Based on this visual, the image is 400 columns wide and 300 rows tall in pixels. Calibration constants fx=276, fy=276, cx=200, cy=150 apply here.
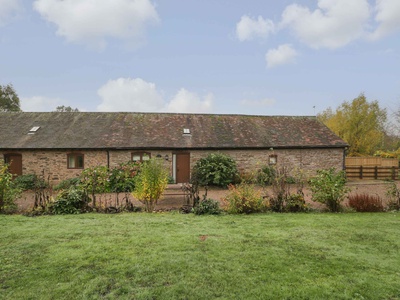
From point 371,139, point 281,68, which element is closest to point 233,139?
point 281,68

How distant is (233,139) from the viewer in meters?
20.0

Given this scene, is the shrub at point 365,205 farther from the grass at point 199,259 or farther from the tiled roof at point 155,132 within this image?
the tiled roof at point 155,132

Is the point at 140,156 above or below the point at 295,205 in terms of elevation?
above

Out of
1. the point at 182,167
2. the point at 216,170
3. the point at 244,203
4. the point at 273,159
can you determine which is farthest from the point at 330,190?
the point at 182,167

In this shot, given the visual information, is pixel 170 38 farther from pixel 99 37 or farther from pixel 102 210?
pixel 102 210

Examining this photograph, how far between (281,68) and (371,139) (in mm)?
16081

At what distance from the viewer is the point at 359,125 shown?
29.2 m

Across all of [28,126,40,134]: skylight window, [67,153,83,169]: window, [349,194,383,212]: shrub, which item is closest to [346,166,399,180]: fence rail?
[349,194,383,212]: shrub

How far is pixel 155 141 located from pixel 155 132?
4.19 ft

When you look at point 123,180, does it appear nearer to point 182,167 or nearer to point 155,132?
point 182,167

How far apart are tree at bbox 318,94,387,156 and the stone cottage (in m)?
8.74

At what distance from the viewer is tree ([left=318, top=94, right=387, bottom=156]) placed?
1141 inches

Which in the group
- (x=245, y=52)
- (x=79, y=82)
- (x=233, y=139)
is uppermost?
(x=245, y=52)

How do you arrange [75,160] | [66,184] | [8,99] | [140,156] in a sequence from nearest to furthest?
[66,184]
[75,160]
[140,156]
[8,99]
